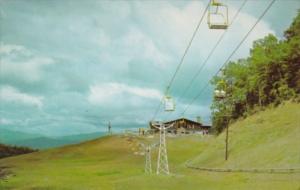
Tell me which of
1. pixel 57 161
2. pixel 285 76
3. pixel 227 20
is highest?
pixel 285 76

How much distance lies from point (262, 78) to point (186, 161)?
1231 inches

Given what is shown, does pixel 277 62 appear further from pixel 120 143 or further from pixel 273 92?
pixel 120 143

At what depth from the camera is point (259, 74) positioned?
145 meters

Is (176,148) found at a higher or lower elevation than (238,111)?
lower

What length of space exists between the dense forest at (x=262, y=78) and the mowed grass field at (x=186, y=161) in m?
5.86

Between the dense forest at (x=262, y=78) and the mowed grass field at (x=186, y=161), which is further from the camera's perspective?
the dense forest at (x=262, y=78)

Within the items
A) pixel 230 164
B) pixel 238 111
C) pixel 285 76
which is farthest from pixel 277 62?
pixel 230 164

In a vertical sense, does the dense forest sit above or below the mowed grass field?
above

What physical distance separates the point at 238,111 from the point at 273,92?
18.6 m

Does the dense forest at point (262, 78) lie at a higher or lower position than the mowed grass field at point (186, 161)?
higher

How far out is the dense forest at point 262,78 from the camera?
445 ft

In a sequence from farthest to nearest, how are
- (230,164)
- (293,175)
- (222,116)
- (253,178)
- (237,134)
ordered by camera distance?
(222,116) → (237,134) → (230,164) → (253,178) → (293,175)

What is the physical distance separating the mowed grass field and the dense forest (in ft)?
19.2

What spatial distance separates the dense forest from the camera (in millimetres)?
135500
